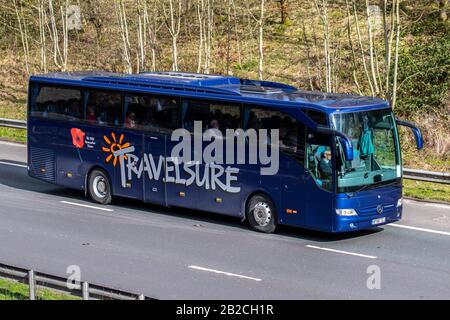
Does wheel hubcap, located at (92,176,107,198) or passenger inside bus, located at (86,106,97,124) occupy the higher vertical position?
passenger inside bus, located at (86,106,97,124)

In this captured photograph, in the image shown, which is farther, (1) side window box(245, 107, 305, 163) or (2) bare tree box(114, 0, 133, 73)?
(2) bare tree box(114, 0, 133, 73)

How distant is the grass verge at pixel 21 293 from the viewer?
13375mm

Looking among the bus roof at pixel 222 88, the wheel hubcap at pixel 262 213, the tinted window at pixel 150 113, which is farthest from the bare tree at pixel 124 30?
the wheel hubcap at pixel 262 213

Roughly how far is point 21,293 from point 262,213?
6.50 metres

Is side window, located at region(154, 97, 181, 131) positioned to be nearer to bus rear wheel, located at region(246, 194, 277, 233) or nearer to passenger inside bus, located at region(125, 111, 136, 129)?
passenger inside bus, located at region(125, 111, 136, 129)

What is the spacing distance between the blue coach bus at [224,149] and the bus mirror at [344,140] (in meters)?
0.02

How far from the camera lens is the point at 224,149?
19.2 metres

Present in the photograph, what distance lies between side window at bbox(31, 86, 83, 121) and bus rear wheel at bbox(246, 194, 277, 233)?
5.31 metres

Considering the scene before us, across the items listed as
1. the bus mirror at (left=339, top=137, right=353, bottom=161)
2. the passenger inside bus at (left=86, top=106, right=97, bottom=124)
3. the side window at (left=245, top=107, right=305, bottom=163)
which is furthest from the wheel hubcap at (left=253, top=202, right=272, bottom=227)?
the passenger inside bus at (left=86, top=106, right=97, bottom=124)

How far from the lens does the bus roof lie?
18.0 meters

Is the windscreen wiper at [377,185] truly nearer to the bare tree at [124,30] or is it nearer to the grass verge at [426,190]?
the grass verge at [426,190]
